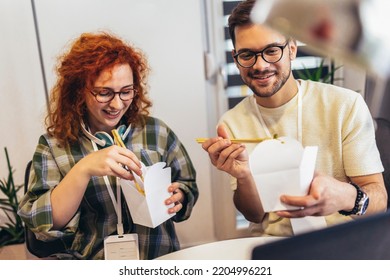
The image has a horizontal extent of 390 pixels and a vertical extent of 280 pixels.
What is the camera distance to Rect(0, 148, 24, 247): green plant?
118 centimetres

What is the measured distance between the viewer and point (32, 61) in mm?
1113

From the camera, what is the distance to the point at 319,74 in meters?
1.12

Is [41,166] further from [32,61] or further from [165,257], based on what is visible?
[165,257]

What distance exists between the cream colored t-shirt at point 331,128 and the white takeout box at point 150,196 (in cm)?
23

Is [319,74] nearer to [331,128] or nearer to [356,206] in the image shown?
[331,128]

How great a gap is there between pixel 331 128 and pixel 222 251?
1.45 feet

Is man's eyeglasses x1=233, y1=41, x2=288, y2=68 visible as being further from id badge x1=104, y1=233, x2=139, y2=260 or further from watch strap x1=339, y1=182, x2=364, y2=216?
id badge x1=104, y1=233, x2=139, y2=260

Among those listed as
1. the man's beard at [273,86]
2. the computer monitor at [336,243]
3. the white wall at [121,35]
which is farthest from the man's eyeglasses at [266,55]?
the computer monitor at [336,243]

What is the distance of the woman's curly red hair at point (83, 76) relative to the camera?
1.09 m

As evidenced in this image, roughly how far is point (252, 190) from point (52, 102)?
0.60 meters

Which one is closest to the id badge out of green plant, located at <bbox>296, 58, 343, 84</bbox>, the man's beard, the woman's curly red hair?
the woman's curly red hair

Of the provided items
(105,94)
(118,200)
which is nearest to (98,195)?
(118,200)

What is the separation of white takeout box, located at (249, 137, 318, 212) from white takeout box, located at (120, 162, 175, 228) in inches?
9.8

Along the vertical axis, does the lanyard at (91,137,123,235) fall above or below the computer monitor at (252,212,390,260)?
below
